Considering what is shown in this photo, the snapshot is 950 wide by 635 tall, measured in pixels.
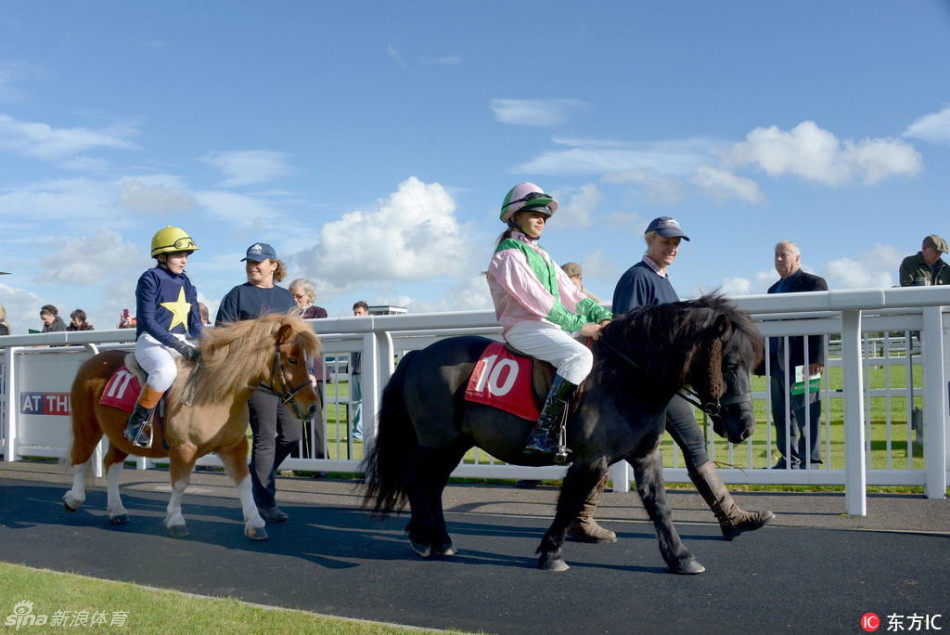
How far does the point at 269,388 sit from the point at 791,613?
370 centimetres

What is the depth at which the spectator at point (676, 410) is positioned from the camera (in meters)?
5.59

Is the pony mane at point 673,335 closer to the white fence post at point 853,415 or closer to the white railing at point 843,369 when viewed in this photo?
the white railing at point 843,369

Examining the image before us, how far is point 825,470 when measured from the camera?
6723mm

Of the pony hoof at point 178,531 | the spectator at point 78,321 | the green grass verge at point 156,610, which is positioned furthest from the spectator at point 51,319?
the green grass verge at point 156,610

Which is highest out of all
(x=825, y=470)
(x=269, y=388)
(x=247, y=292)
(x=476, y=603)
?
(x=247, y=292)

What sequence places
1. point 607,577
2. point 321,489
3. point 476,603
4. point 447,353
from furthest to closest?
point 321,489 < point 447,353 < point 607,577 < point 476,603

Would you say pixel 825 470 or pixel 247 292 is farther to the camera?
pixel 247 292

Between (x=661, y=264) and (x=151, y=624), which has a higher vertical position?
A: (x=661, y=264)

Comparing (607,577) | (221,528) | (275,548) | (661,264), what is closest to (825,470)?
(661,264)

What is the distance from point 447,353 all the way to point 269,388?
1466 millimetres

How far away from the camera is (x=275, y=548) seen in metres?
6.00

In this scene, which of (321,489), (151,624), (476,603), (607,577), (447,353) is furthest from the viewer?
(321,489)

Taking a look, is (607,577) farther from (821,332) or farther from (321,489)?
(321,489)

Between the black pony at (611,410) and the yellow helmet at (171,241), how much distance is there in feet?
7.12
